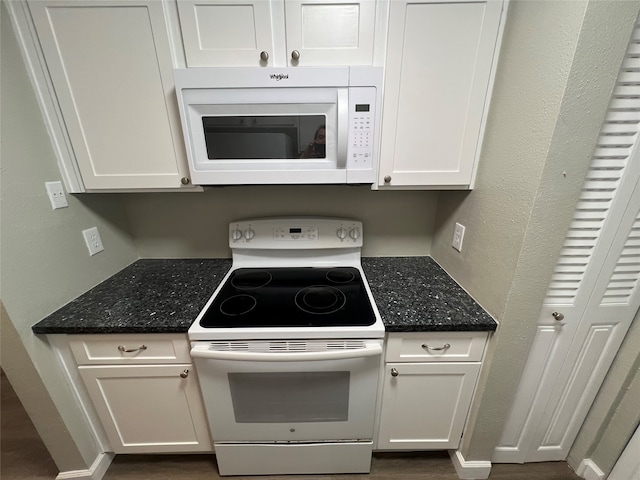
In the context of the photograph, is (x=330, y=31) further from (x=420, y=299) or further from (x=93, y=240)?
(x=93, y=240)

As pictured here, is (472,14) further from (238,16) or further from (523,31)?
(238,16)

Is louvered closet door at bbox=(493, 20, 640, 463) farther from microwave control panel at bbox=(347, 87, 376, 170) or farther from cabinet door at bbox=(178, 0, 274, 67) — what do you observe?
cabinet door at bbox=(178, 0, 274, 67)

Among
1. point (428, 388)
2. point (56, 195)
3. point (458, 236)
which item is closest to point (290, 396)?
point (428, 388)

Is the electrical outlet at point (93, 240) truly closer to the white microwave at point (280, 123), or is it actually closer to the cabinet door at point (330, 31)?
the white microwave at point (280, 123)

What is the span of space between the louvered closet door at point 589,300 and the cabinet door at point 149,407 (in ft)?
4.91

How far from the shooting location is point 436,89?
103 cm

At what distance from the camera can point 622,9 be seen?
67 centimetres

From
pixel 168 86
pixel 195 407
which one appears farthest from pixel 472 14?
pixel 195 407

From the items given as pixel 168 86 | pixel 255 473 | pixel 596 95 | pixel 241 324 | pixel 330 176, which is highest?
pixel 168 86

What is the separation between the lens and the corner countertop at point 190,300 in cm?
101

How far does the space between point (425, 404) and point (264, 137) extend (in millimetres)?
1389

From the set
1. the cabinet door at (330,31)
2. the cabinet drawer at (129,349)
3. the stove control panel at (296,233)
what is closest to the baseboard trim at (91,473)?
the cabinet drawer at (129,349)

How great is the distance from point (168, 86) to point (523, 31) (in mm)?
1321

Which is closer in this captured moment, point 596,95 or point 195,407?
point 596,95
